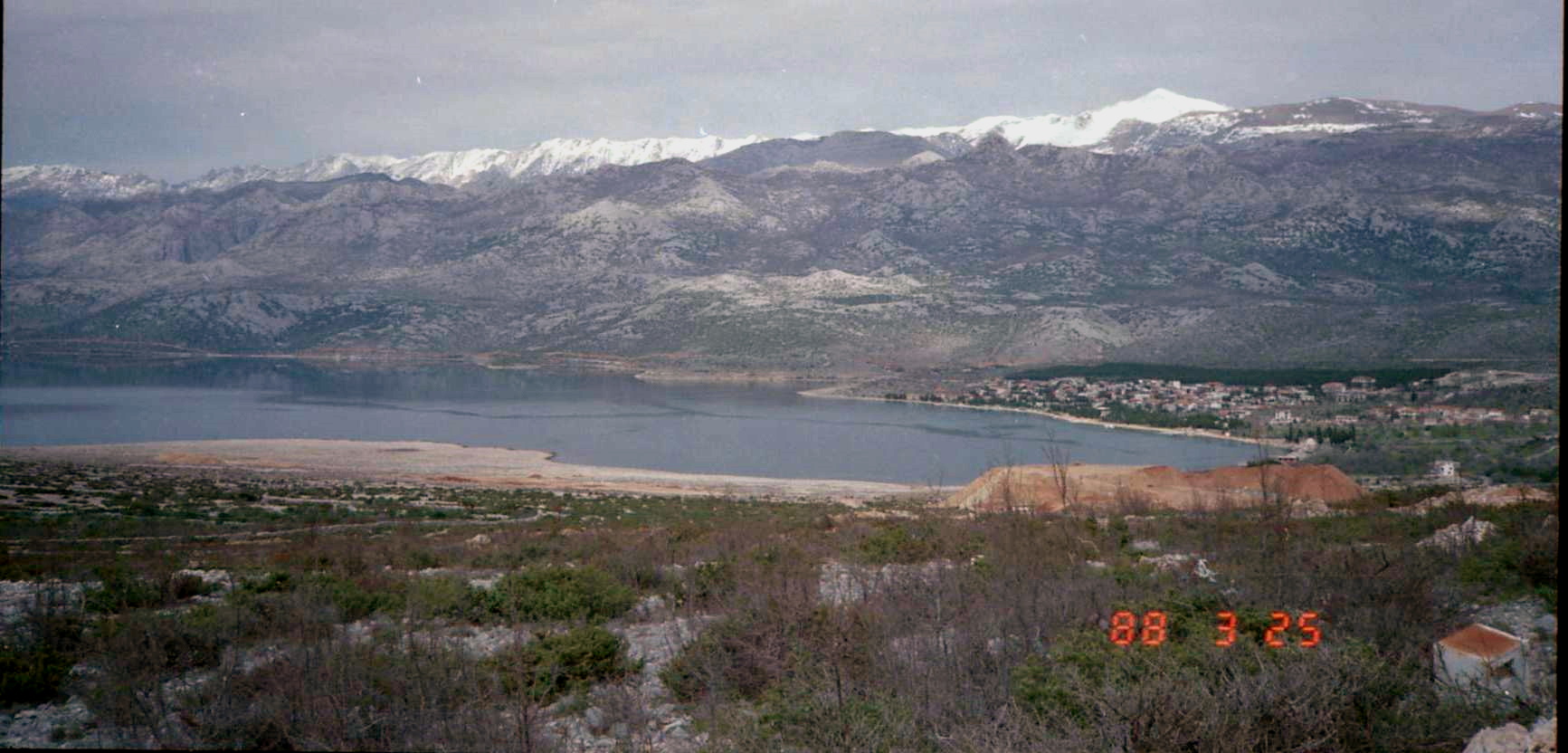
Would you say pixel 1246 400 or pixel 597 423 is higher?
pixel 1246 400

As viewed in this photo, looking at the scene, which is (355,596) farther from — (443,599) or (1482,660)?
(1482,660)

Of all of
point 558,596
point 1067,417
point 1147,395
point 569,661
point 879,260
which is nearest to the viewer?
Result: point 569,661

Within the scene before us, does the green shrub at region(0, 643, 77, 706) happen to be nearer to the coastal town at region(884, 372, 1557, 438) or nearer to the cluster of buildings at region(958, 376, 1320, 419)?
the coastal town at region(884, 372, 1557, 438)

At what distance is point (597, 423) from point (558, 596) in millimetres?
39274

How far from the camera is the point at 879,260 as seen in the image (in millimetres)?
100375

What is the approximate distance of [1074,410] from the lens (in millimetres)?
45031

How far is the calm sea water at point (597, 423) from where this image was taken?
3284cm

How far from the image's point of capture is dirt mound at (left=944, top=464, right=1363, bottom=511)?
15148 millimetres

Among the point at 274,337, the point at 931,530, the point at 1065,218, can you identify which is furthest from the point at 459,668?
the point at 1065,218

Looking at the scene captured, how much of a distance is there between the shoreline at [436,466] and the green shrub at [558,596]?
557 inches

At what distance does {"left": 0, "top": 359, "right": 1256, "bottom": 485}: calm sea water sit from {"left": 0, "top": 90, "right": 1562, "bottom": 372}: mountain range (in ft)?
33.0

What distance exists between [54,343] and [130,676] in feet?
227

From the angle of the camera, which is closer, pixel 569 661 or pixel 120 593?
pixel 569 661
